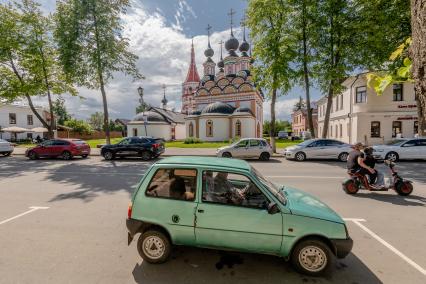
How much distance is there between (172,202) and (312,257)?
7.24 ft

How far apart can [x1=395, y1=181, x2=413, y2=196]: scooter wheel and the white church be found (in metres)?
29.1

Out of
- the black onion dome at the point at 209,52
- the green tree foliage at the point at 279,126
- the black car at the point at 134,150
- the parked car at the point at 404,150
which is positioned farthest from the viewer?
the green tree foliage at the point at 279,126

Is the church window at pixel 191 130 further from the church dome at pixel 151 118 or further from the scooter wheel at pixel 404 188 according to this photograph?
the scooter wheel at pixel 404 188

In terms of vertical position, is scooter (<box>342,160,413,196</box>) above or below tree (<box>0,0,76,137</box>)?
below

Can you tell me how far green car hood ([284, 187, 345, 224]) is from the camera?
3.43 m

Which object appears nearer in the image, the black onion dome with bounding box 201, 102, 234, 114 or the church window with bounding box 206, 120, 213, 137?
the church window with bounding box 206, 120, 213, 137

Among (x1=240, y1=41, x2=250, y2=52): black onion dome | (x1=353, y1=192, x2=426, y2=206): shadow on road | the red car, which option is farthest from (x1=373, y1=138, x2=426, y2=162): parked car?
(x1=240, y1=41, x2=250, y2=52): black onion dome

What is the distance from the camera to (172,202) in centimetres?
369

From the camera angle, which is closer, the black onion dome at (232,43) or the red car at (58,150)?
the red car at (58,150)

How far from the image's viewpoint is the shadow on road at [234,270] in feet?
11.0

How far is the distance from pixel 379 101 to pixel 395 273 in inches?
1073

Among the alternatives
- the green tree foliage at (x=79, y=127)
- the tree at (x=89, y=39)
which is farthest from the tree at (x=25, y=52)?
the green tree foliage at (x=79, y=127)

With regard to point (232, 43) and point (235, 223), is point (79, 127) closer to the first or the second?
point (232, 43)

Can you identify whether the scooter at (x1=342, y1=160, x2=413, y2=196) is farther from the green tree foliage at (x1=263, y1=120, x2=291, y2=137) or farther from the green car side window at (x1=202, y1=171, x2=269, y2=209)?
the green tree foliage at (x1=263, y1=120, x2=291, y2=137)
